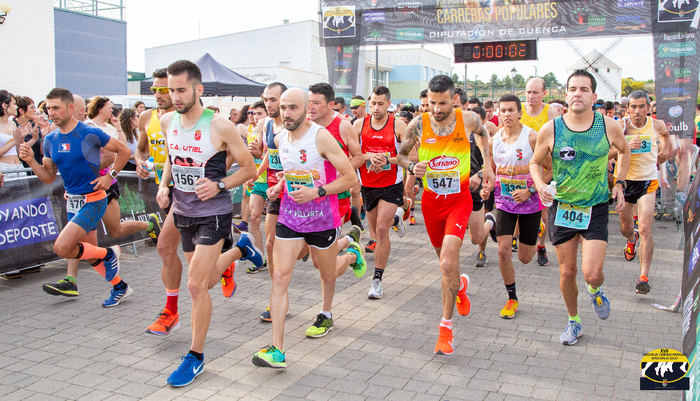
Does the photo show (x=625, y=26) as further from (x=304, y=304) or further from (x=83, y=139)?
(x=83, y=139)

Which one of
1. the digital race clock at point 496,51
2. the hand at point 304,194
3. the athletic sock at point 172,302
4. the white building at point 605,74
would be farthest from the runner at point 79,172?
the white building at point 605,74

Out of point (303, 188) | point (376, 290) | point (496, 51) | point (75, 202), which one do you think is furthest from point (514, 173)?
point (496, 51)

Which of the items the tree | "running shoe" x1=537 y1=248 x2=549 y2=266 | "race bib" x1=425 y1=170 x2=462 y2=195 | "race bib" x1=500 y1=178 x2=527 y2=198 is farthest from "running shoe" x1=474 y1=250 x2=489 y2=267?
the tree

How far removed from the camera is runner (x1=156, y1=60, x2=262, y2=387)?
15.1ft

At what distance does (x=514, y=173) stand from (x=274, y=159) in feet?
8.25

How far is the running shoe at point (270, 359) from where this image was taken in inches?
180

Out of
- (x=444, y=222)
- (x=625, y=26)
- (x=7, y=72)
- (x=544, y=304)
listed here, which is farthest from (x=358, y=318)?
(x=7, y=72)

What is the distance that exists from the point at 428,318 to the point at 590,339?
1.51 meters

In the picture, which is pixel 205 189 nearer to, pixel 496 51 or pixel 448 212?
pixel 448 212

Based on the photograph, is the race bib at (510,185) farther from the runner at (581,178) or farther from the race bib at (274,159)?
the race bib at (274,159)

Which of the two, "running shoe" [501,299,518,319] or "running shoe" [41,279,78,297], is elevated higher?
"running shoe" [41,279,78,297]

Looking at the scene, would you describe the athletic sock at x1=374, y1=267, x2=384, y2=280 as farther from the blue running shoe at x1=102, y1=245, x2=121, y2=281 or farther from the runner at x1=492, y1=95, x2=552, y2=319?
the blue running shoe at x1=102, y1=245, x2=121, y2=281

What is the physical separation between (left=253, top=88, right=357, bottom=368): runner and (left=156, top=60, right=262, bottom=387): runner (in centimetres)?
39

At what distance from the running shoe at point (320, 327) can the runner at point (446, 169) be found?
107 cm
